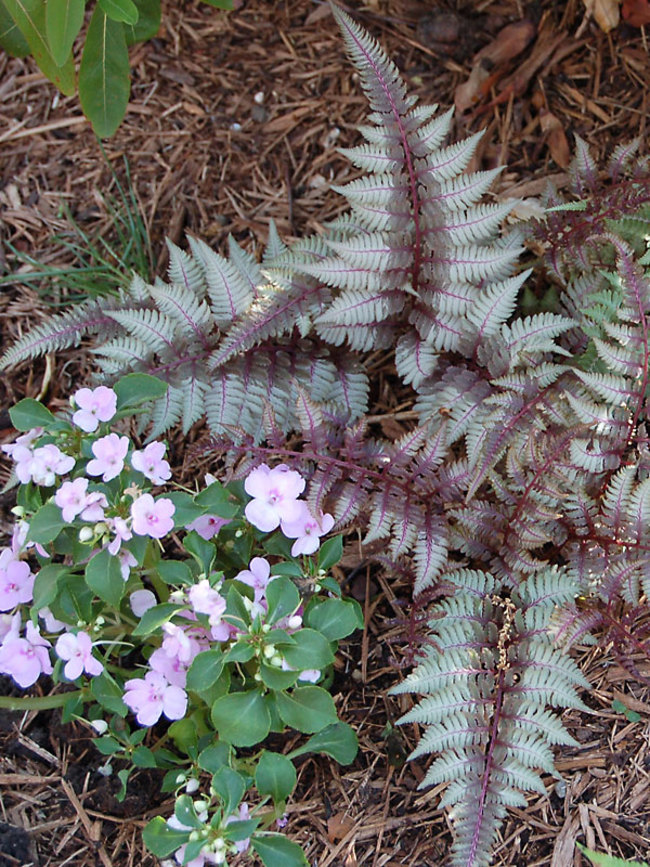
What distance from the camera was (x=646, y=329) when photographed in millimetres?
1917

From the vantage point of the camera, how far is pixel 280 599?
5.56ft

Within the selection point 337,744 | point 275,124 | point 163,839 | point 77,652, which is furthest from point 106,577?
point 275,124

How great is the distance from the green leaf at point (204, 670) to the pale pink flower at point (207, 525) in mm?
331

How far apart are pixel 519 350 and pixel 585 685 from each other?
784 mm

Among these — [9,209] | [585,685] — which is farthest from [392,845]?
[9,209]

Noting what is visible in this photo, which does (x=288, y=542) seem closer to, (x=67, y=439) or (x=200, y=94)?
(x=67, y=439)

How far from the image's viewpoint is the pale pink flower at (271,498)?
70.0 inches

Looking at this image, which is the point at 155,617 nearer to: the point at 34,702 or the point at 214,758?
the point at 214,758

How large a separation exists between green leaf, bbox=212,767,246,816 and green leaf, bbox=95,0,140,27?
64.3 inches

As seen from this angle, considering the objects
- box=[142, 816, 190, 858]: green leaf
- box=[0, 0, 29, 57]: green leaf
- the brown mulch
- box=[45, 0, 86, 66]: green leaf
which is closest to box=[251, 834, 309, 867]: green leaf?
box=[142, 816, 190, 858]: green leaf

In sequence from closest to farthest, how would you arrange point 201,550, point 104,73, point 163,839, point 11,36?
point 163,839
point 201,550
point 104,73
point 11,36

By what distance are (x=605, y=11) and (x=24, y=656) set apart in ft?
8.43

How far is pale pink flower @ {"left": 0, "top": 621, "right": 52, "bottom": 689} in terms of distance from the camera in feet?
5.83

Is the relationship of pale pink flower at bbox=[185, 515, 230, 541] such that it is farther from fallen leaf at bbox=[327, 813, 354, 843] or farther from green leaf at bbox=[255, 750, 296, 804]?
fallen leaf at bbox=[327, 813, 354, 843]
